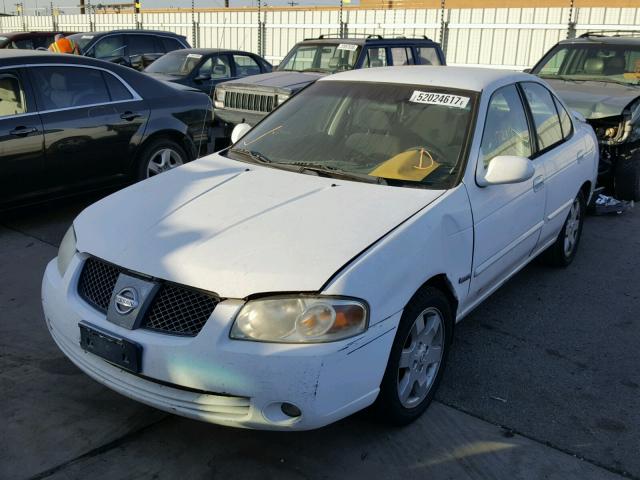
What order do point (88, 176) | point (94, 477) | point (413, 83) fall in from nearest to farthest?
point (94, 477), point (413, 83), point (88, 176)

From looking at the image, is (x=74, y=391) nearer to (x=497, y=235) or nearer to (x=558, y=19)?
(x=497, y=235)

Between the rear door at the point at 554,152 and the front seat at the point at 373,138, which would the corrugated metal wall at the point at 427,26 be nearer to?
the rear door at the point at 554,152

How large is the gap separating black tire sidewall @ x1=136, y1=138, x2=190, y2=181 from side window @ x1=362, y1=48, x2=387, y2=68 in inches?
156

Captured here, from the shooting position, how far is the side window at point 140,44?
13.9 meters

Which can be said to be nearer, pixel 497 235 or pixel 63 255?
pixel 63 255

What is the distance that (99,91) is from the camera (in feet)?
20.8

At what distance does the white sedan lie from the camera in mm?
2592

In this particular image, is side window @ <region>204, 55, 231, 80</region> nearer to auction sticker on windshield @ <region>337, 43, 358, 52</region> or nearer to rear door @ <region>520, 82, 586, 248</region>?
auction sticker on windshield @ <region>337, 43, 358, 52</region>

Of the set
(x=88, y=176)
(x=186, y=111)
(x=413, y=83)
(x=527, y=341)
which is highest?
(x=413, y=83)

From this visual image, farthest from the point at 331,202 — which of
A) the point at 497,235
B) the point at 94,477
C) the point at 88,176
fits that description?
the point at 88,176

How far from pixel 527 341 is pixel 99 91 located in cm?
456

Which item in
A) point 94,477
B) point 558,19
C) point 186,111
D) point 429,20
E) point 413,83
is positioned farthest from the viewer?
point 429,20

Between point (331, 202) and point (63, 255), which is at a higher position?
point (331, 202)

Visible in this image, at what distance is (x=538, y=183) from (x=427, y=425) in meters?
1.88
